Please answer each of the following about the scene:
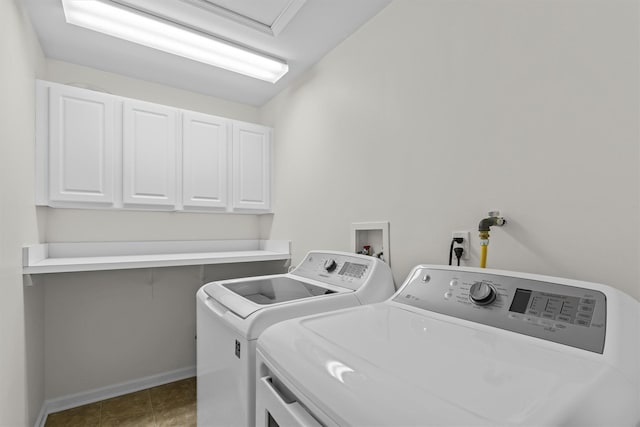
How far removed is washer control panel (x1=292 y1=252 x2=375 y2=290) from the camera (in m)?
1.49

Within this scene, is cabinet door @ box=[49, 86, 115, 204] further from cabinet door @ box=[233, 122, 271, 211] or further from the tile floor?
the tile floor

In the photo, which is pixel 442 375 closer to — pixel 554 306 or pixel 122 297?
pixel 554 306

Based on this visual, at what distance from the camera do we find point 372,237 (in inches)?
70.0

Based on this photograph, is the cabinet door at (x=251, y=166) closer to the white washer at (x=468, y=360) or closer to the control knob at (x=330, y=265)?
the control knob at (x=330, y=265)

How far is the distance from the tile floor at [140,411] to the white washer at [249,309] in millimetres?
642

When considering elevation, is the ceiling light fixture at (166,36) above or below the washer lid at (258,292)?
above

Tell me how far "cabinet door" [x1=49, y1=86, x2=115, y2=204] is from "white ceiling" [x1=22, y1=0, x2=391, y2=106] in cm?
30

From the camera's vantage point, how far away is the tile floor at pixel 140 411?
195 cm

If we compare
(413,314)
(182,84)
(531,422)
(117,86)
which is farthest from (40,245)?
(531,422)

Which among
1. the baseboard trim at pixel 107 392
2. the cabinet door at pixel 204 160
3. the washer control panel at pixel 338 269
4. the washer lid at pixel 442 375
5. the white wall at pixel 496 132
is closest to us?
the washer lid at pixel 442 375

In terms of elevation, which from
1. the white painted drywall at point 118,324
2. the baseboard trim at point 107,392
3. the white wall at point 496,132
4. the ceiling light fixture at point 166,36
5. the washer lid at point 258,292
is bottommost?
the baseboard trim at point 107,392

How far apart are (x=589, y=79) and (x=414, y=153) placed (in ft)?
2.22

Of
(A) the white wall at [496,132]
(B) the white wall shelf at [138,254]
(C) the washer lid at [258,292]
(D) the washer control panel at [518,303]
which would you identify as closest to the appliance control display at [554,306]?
(D) the washer control panel at [518,303]

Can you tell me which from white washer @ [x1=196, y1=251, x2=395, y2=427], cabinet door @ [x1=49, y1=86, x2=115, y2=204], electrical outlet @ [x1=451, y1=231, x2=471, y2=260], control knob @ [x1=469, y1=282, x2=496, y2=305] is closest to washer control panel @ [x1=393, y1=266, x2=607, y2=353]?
control knob @ [x1=469, y1=282, x2=496, y2=305]
